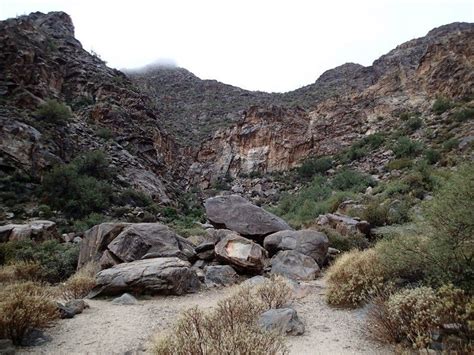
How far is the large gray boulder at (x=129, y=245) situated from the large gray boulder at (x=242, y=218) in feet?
4.89

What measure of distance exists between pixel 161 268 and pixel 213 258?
2367 mm

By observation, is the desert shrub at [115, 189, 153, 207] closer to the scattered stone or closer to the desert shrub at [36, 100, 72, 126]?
the desert shrub at [36, 100, 72, 126]

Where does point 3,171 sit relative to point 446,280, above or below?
above

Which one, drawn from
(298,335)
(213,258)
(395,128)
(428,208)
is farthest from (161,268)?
(395,128)

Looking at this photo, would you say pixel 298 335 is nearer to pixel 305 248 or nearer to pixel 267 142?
pixel 305 248

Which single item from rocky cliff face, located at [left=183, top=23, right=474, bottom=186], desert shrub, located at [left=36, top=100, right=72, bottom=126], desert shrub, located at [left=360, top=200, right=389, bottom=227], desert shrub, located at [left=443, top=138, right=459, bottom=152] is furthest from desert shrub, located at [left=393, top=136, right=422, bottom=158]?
desert shrub, located at [left=36, top=100, right=72, bottom=126]

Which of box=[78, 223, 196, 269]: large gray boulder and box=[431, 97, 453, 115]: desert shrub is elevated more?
box=[431, 97, 453, 115]: desert shrub

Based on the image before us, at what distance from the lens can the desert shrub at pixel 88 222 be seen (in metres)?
14.4

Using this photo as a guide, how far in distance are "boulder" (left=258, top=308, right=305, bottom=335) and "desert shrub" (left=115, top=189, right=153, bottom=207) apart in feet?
50.9

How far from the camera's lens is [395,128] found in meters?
26.5

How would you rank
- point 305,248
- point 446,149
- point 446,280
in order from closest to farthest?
1. point 446,280
2. point 305,248
3. point 446,149

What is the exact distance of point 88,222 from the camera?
15.3 metres

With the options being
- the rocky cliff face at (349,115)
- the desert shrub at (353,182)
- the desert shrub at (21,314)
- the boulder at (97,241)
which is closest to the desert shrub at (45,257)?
the boulder at (97,241)

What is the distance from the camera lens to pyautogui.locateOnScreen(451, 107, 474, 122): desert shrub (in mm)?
20234
